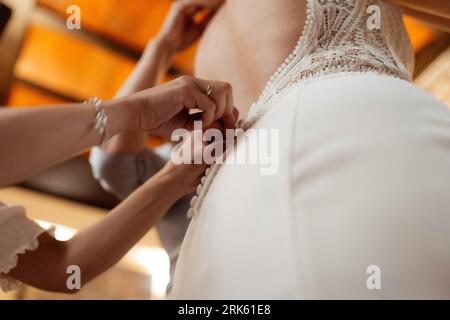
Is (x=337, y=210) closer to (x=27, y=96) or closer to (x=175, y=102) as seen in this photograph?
(x=175, y=102)

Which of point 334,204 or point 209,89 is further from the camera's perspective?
point 209,89

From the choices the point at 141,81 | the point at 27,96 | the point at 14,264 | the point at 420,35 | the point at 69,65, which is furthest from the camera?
the point at 27,96

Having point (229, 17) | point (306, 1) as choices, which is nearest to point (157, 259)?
point (229, 17)

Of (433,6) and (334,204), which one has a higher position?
(433,6)

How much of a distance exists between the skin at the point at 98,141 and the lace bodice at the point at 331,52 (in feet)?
0.27

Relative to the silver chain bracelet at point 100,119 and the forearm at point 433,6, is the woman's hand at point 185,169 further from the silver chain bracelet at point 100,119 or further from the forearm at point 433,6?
the forearm at point 433,6

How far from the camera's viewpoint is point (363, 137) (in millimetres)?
538

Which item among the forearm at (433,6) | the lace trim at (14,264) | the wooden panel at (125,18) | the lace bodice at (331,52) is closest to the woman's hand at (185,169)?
the lace bodice at (331,52)

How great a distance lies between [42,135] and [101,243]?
1.21ft

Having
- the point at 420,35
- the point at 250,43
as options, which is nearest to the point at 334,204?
the point at 250,43

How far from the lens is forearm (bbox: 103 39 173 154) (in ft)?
3.71

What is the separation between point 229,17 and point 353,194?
0.53 meters

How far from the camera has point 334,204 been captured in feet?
1.60
